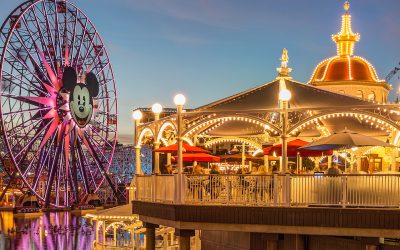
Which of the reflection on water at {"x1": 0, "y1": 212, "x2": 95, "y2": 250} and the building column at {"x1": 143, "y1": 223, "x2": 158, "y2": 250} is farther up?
the building column at {"x1": 143, "y1": 223, "x2": 158, "y2": 250}

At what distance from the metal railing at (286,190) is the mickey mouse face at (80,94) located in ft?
157

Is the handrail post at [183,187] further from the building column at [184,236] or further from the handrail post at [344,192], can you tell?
the handrail post at [344,192]

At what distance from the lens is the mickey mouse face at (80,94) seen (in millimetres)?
70562

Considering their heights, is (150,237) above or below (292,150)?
below

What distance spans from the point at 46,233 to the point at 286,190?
127 ft

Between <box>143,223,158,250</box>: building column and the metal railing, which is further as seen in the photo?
<box>143,223,158,250</box>: building column

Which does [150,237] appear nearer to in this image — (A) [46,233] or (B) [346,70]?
(B) [346,70]

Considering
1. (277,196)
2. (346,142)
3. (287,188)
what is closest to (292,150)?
(346,142)

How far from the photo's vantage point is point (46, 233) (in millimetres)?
57094

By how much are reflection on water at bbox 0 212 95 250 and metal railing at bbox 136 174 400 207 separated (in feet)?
86.4

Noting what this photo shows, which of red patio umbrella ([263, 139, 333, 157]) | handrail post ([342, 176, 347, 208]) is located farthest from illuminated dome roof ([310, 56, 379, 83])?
handrail post ([342, 176, 347, 208])

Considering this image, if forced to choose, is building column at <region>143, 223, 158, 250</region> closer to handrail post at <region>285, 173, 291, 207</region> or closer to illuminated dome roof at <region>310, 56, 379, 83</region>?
handrail post at <region>285, 173, 291, 207</region>

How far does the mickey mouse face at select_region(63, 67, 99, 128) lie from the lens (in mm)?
70562

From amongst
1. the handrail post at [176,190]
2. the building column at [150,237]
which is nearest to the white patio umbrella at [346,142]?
the handrail post at [176,190]
